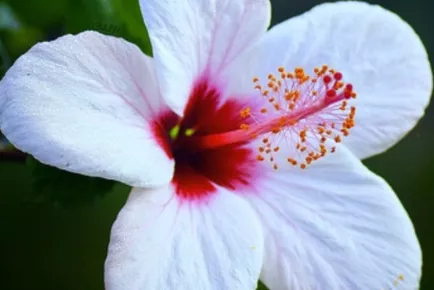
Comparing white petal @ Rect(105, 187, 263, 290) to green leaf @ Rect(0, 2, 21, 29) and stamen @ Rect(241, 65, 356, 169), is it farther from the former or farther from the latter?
green leaf @ Rect(0, 2, 21, 29)

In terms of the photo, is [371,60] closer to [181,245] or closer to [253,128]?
[253,128]

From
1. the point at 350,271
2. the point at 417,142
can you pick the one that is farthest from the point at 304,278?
the point at 417,142

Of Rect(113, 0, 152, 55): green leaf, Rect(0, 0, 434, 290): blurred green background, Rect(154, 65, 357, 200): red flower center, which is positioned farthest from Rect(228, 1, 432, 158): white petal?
Rect(0, 0, 434, 290): blurred green background

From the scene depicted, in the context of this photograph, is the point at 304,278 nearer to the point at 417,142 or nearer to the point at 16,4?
the point at 16,4

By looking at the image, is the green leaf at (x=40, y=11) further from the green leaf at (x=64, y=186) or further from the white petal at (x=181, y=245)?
the white petal at (x=181, y=245)

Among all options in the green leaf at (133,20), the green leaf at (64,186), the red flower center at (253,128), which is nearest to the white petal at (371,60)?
the red flower center at (253,128)

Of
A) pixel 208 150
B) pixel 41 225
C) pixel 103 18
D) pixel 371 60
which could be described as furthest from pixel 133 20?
pixel 41 225
